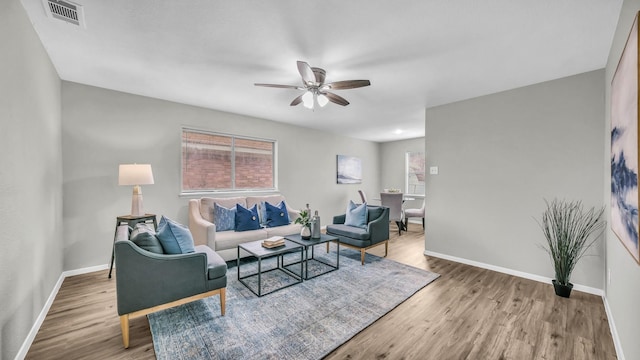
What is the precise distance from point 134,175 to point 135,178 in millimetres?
41

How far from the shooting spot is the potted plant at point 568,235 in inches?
108

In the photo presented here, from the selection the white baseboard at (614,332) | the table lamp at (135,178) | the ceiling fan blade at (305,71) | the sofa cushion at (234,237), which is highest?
the ceiling fan blade at (305,71)

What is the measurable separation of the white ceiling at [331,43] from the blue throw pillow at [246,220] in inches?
69.7

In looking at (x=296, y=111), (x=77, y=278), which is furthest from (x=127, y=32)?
(x=77, y=278)

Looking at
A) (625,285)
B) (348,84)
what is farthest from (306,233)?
(625,285)

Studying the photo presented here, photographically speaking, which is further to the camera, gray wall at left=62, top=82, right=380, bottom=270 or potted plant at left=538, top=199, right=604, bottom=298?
gray wall at left=62, top=82, right=380, bottom=270

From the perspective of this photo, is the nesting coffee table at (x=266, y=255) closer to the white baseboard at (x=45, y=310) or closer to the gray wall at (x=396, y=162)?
the white baseboard at (x=45, y=310)

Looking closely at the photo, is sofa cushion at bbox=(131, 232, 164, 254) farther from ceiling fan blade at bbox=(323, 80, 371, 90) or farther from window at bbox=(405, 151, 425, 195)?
window at bbox=(405, 151, 425, 195)

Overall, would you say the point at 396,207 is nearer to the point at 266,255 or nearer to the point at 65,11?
the point at 266,255

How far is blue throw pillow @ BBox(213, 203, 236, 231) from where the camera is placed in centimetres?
386

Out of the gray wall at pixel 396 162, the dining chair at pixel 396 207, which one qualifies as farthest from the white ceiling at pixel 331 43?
the gray wall at pixel 396 162

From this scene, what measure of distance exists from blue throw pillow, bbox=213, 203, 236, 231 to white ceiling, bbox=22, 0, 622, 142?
175cm

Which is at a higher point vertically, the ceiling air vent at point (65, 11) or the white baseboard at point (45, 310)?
the ceiling air vent at point (65, 11)

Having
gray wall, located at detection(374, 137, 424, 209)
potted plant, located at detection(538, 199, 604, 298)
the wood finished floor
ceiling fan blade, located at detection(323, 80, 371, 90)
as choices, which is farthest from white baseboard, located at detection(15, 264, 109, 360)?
gray wall, located at detection(374, 137, 424, 209)
